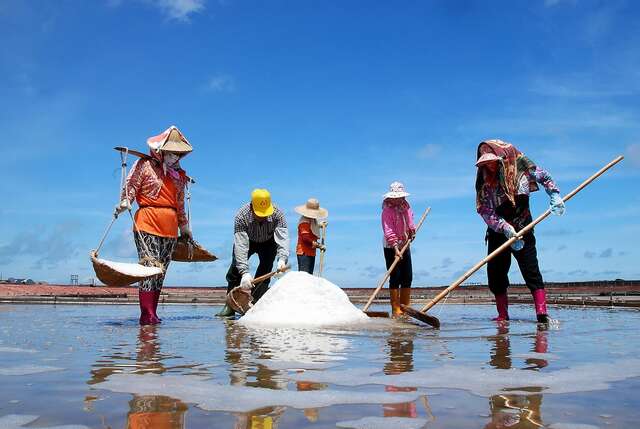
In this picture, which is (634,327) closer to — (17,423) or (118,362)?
(118,362)

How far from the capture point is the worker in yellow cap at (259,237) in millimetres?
6730

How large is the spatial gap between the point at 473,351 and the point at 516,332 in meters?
1.54

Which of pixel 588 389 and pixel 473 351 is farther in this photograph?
pixel 473 351

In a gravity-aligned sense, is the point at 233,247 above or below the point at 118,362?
above

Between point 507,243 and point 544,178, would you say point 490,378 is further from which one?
point 544,178

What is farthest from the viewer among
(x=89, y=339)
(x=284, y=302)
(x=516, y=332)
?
(x=284, y=302)

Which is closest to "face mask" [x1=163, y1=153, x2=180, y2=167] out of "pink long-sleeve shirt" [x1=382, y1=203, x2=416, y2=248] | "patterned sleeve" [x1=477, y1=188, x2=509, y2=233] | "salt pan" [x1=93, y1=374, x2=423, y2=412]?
"pink long-sleeve shirt" [x1=382, y1=203, x2=416, y2=248]

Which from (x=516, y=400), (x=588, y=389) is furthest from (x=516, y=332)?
(x=516, y=400)

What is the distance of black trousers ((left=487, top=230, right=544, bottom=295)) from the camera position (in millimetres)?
6008

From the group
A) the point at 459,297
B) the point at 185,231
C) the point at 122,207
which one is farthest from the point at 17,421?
the point at 459,297

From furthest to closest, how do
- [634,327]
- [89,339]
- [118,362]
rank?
1. [634,327]
2. [89,339]
3. [118,362]

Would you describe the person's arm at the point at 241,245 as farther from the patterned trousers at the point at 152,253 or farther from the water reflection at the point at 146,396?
the water reflection at the point at 146,396

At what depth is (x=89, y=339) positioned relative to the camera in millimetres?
4250

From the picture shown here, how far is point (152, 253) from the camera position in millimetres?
5988
